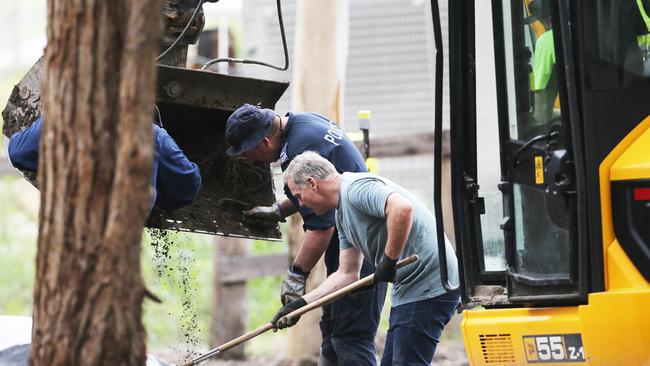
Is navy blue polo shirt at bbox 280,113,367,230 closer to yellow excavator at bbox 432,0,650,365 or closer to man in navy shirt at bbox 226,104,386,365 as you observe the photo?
man in navy shirt at bbox 226,104,386,365

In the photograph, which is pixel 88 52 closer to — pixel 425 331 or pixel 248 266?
pixel 425 331

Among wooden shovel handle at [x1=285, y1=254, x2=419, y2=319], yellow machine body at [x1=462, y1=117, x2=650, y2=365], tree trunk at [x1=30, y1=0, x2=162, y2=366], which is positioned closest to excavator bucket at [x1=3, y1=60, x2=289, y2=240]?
wooden shovel handle at [x1=285, y1=254, x2=419, y2=319]

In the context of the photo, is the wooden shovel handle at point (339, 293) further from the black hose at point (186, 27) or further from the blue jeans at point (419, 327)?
the black hose at point (186, 27)

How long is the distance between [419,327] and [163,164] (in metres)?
1.52

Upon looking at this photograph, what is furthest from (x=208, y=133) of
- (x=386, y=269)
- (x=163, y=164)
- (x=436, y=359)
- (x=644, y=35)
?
(x=436, y=359)

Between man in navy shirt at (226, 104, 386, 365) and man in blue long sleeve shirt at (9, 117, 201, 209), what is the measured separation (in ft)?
1.10

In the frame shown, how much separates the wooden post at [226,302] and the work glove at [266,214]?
4.53m

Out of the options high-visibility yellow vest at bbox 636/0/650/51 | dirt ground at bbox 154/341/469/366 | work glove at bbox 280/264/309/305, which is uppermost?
high-visibility yellow vest at bbox 636/0/650/51

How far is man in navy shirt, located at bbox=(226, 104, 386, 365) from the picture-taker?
614 cm

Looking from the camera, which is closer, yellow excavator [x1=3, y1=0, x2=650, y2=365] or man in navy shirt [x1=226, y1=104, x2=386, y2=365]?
yellow excavator [x1=3, y1=0, x2=650, y2=365]

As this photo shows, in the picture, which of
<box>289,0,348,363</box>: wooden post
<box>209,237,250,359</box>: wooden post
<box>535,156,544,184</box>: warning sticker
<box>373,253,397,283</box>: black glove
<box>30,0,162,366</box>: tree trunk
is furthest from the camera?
<box>209,237,250,359</box>: wooden post

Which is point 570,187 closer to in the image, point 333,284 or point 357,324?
point 333,284

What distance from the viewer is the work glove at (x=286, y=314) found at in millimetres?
6066

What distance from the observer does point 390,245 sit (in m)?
5.45
